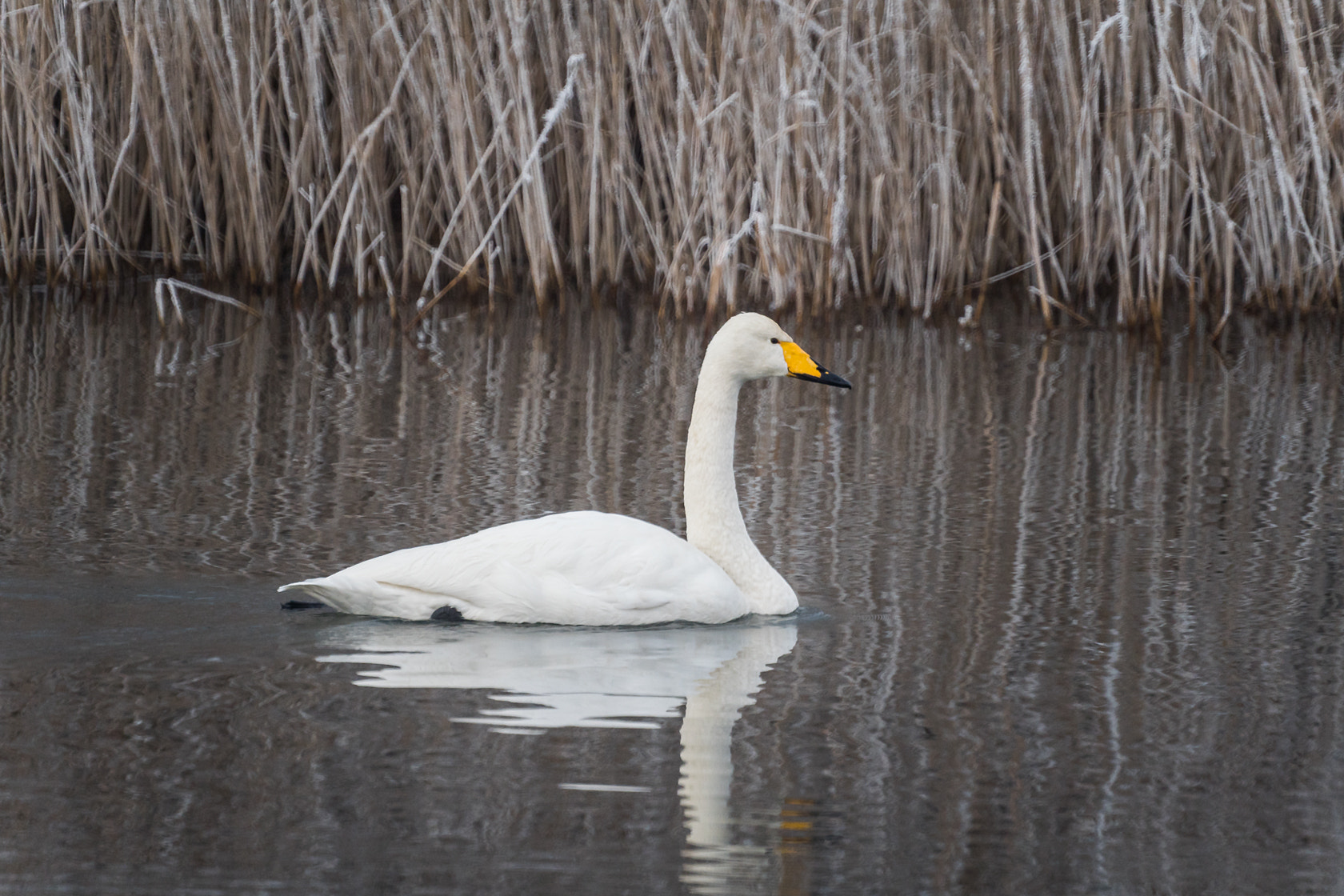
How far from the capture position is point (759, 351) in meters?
5.32

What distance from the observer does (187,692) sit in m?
3.96

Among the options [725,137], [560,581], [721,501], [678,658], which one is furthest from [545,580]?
[725,137]

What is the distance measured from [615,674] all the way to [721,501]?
A: 1.04m

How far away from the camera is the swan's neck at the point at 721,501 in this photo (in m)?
4.94

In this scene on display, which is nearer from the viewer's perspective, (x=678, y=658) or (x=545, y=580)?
→ (x=678, y=658)

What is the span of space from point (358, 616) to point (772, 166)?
584 centimetres

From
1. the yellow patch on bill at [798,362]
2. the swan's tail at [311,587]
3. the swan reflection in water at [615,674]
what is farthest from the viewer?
the yellow patch on bill at [798,362]

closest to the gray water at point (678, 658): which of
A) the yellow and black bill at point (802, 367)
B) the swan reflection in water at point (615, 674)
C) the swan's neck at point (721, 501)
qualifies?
the swan reflection in water at point (615, 674)

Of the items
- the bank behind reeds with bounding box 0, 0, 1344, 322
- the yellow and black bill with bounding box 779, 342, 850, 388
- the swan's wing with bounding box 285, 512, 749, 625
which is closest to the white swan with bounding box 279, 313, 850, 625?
the swan's wing with bounding box 285, 512, 749, 625

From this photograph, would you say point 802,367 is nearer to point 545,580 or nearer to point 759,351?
point 759,351

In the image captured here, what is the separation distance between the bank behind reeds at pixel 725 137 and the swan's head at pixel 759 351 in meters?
4.69

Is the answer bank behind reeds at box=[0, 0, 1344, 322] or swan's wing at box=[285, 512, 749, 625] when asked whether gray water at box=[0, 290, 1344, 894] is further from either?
bank behind reeds at box=[0, 0, 1344, 322]

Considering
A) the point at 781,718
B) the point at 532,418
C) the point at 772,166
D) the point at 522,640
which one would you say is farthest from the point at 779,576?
the point at 772,166

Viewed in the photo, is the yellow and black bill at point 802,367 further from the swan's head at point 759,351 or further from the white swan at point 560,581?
the white swan at point 560,581
